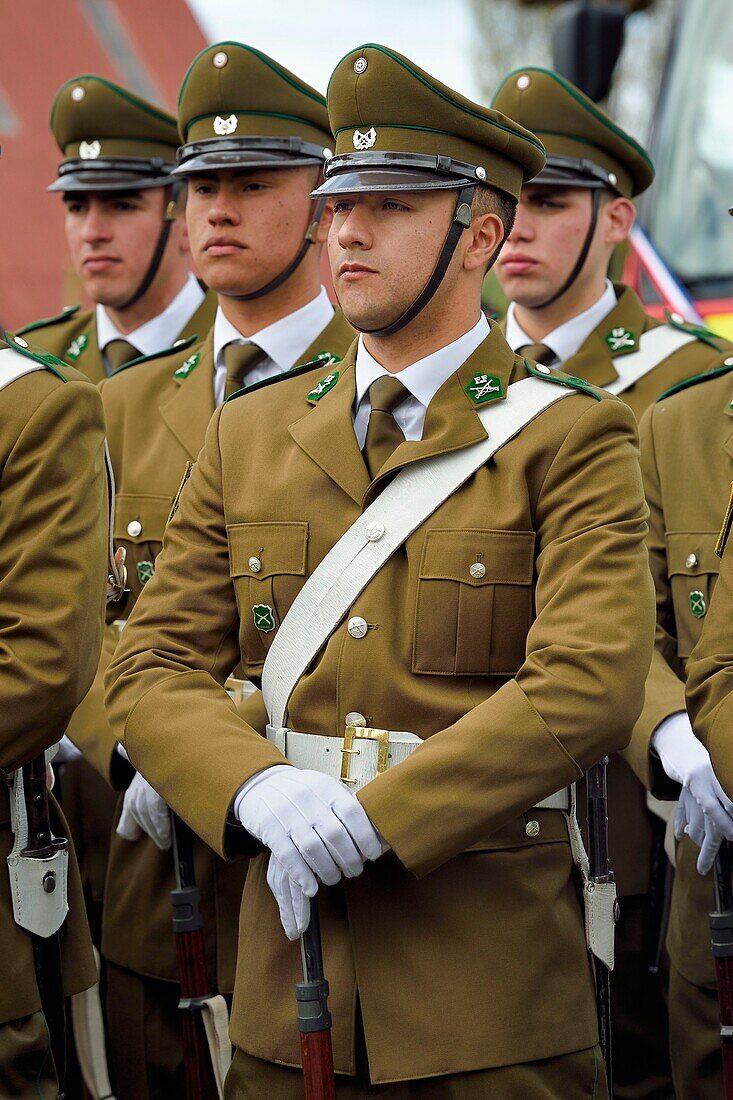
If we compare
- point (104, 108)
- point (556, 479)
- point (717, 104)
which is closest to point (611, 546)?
point (556, 479)

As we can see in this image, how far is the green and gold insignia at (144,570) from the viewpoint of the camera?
426 centimetres

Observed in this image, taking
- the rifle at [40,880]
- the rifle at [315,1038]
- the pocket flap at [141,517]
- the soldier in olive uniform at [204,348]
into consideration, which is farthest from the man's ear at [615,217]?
the rifle at [315,1038]

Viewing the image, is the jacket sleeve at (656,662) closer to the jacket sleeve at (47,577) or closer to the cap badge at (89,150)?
the jacket sleeve at (47,577)

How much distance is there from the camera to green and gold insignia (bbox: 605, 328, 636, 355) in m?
4.89

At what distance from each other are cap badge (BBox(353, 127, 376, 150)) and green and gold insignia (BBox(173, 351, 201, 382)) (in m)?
1.38

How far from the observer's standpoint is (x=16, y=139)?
45.2 feet

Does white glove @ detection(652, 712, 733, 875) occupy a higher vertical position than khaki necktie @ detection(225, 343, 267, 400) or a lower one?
lower

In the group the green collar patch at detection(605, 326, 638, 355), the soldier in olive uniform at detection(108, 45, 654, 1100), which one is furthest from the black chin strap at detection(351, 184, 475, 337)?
the green collar patch at detection(605, 326, 638, 355)

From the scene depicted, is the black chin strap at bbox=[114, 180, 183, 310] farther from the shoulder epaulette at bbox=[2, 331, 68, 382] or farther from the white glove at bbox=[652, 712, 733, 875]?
the white glove at bbox=[652, 712, 733, 875]

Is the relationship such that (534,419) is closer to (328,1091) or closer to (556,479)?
(556,479)

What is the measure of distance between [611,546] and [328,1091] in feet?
3.34

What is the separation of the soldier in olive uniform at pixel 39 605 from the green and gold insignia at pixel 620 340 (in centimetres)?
203

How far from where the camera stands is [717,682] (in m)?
3.07

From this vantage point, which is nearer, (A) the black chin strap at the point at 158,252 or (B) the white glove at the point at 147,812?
(B) the white glove at the point at 147,812
